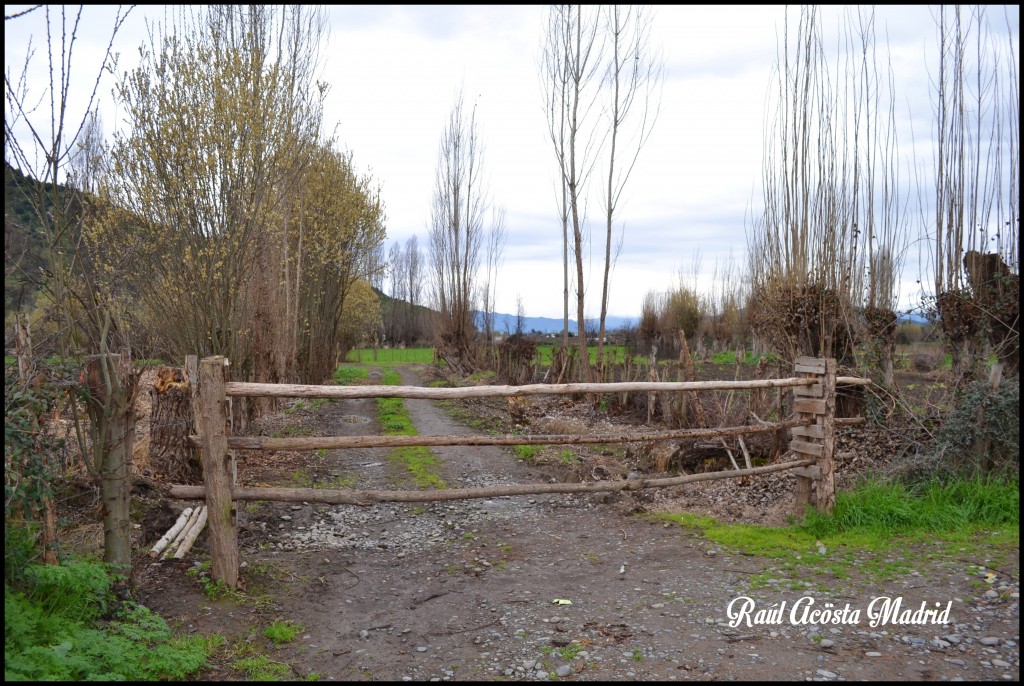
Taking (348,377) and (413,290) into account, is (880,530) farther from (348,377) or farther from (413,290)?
(413,290)

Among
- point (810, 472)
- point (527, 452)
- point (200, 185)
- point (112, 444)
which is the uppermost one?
point (200, 185)

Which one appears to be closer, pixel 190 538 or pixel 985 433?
pixel 190 538

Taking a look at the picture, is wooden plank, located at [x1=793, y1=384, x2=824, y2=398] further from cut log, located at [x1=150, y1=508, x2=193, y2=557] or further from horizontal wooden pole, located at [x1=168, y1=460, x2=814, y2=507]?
cut log, located at [x1=150, y1=508, x2=193, y2=557]

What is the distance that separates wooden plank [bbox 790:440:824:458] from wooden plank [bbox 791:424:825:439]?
6 centimetres

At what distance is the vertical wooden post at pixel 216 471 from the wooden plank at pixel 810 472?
13.8 feet

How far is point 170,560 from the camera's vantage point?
162 inches

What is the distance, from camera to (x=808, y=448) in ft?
17.4

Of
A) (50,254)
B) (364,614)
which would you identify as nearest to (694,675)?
(364,614)

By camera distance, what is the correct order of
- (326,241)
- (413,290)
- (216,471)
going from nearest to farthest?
1. (216,471)
2. (326,241)
3. (413,290)

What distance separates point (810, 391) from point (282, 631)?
14.0 ft

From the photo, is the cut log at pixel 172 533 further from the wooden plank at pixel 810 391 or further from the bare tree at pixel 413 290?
the bare tree at pixel 413 290

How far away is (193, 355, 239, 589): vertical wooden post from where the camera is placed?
3836mm

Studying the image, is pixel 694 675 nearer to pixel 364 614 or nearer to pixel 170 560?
pixel 364 614
